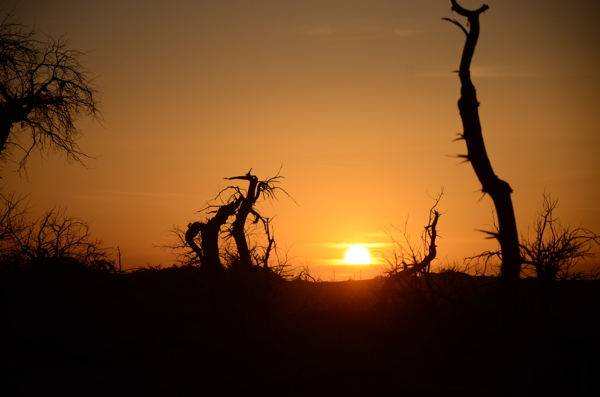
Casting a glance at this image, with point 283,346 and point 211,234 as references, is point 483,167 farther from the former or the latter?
point 211,234

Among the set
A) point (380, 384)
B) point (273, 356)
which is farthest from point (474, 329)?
point (273, 356)

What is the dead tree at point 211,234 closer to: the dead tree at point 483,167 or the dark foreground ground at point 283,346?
the dark foreground ground at point 283,346

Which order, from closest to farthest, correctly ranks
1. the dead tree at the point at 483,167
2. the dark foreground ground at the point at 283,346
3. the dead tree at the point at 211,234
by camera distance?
the dark foreground ground at the point at 283,346 → the dead tree at the point at 483,167 → the dead tree at the point at 211,234

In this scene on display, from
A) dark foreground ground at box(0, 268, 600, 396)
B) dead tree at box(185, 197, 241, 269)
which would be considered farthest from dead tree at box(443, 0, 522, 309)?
dead tree at box(185, 197, 241, 269)

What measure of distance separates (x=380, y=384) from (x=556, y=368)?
4130 millimetres

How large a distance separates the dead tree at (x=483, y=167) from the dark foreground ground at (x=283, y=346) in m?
1.19

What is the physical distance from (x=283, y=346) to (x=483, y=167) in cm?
650

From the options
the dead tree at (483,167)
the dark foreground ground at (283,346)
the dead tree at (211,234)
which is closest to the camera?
the dark foreground ground at (283,346)

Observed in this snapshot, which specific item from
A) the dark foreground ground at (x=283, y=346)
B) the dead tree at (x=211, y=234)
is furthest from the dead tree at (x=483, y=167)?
the dead tree at (x=211, y=234)

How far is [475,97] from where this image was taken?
11133 millimetres

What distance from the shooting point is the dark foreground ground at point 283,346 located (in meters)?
8.61

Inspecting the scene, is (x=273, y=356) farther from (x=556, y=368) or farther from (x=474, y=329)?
(x=556, y=368)

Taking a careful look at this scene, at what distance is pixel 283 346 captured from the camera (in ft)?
43.2

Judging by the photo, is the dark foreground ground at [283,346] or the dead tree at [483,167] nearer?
the dark foreground ground at [283,346]
